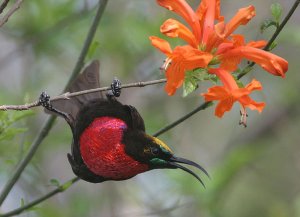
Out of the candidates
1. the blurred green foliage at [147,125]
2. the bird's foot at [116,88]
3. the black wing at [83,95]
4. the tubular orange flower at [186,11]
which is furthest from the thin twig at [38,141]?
the blurred green foliage at [147,125]

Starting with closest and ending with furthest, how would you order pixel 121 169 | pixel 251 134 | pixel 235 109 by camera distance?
1. pixel 121 169
2. pixel 251 134
3. pixel 235 109

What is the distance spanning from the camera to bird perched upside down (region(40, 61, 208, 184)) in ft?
11.9

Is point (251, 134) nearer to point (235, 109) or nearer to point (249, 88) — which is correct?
point (235, 109)

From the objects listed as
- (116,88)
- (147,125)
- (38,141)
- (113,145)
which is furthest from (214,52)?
(147,125)

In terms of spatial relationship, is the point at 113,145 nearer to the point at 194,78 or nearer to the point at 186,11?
the point at 194,78

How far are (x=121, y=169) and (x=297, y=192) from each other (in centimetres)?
610

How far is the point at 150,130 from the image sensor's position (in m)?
6.55

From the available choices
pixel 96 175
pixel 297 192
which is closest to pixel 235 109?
pixel 297 192

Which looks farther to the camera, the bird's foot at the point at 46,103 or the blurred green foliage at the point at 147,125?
the blurred green foliage at the point at 147,125

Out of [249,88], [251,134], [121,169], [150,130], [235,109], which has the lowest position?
[249,88]

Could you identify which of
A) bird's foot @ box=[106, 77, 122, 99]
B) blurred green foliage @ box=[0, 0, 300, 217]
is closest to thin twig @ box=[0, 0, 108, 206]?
bird's foot @ box=[106, 77, 122, 99]

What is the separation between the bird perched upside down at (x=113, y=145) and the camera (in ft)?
11.9

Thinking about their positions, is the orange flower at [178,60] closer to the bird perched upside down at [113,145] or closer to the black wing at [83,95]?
the bird perched upside down at [113,145]

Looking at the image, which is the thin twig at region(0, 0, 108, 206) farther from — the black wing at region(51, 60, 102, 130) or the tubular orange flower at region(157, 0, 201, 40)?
the tubular orange flower at region(157, 0, 201, 40)
